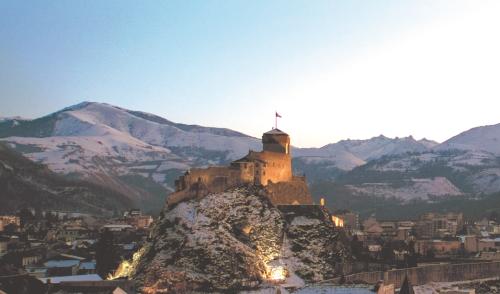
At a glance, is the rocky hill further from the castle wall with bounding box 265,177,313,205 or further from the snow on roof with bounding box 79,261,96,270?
the snow on roof with bounding box 79,261,96,270

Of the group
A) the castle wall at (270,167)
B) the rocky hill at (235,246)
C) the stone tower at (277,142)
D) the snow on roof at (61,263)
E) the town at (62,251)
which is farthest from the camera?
the stone tower at (277,142)

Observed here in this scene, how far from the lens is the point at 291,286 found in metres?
89.9

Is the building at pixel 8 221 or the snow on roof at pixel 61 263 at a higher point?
the building at pixel 8 221

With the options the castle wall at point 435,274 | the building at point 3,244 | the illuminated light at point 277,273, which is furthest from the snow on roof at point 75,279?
the building at point 3,244

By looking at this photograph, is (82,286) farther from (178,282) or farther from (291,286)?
(291,286)

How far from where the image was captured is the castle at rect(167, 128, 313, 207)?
101 meters

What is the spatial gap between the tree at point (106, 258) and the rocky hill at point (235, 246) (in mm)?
9225

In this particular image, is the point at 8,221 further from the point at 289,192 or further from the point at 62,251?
the point at 289,192

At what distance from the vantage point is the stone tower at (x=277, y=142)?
111125 mm

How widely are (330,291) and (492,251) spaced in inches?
3099

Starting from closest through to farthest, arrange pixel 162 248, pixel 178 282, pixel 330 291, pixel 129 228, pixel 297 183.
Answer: pixel 330 291
pixel 178 282
pixel 162 248
pixel 297 183
pixel 129 228

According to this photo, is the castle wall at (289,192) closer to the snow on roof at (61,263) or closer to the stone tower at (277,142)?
the stone tower at (277,142)

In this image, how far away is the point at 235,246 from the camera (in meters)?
94.1

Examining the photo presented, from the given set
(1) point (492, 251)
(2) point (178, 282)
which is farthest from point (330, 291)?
(1) point (492, 251)
